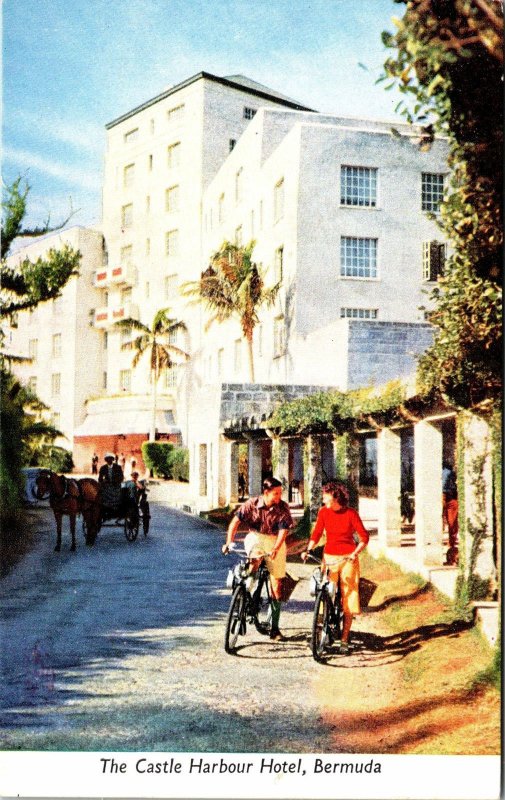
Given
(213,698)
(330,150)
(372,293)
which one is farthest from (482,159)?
(213,698)

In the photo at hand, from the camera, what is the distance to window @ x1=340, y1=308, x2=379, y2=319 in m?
7.40

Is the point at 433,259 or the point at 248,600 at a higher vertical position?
the point at 433,259

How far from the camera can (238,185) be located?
838cm

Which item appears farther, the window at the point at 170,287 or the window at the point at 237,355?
the window at the point at 170,287

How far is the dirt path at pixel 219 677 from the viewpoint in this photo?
6.17 meters

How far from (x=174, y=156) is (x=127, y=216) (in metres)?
0.98

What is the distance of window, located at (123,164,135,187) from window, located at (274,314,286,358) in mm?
2437

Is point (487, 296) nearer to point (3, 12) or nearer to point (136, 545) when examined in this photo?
point (136, 545)

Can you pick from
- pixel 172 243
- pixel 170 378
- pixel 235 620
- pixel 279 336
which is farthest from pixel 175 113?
pixel 235 620

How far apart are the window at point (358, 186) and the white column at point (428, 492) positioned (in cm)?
247

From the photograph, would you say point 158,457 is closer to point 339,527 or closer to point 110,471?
point 110,471

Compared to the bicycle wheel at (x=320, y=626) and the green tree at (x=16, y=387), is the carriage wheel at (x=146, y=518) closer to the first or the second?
the green tree at (x=16, y=387)

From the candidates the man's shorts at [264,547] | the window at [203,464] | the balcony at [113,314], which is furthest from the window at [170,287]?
the man's shorts at [264,547]

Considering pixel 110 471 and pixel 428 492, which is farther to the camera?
pixel 110 471
